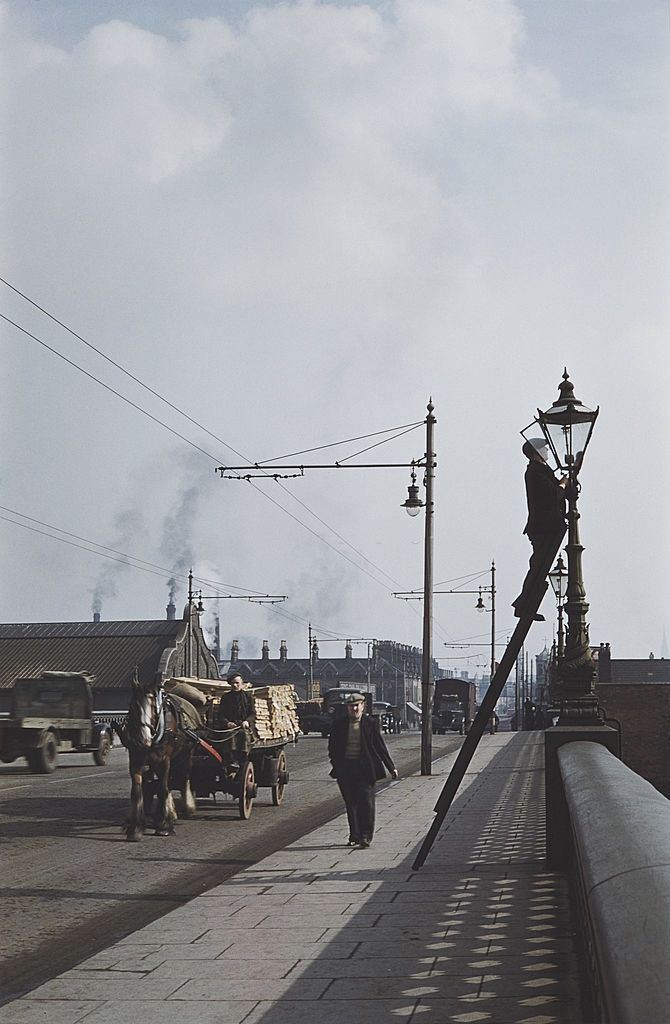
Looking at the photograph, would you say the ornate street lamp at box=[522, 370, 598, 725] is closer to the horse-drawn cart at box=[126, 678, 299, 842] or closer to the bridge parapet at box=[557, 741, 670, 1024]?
the horse-drawn cart at box=[126, 678, 299, 842]

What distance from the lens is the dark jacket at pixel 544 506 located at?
981cm

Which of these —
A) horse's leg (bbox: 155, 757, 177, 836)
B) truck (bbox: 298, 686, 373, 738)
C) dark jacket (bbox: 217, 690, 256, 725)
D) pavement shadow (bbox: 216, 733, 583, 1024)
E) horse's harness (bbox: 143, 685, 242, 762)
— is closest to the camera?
pavement shadow (bbox: 216, 733, 583, 1024)

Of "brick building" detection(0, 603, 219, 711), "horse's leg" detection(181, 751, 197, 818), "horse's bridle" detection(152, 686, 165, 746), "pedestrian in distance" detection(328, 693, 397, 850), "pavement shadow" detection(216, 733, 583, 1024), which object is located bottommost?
"pavement shadow" detection(216, 733, 583, 1024)

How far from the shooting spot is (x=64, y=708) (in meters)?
29.4

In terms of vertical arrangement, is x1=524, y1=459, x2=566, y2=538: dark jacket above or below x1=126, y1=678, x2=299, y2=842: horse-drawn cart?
above

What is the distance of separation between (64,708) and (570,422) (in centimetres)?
2096

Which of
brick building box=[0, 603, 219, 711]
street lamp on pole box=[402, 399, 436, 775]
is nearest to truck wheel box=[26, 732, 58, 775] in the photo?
street lamp on pole box=[402, 399, 436, 775]

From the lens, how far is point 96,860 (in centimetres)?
1259

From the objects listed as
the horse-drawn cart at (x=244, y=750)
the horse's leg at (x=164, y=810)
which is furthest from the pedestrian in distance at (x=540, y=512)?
the horse-drawn cart at (x=244, y=750)

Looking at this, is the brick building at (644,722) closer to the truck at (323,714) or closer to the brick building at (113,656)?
the truck at (323,714)

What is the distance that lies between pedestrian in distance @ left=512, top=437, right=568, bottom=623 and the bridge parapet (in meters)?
5.01

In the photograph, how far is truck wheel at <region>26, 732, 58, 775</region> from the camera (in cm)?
2694

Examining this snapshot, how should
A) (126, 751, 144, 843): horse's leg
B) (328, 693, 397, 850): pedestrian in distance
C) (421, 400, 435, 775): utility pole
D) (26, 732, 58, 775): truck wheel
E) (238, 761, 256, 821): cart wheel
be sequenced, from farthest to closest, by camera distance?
(26, 732, 58, 775): truck wheel
(421, 400, 435, 775): utility pole
(238, 761, 256, 821): cart wheel
(126, 751, 144, 843): horse's leg
(328, 693, 397, 850): pedestrian in distance

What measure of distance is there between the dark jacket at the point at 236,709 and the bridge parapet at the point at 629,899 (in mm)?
12098
